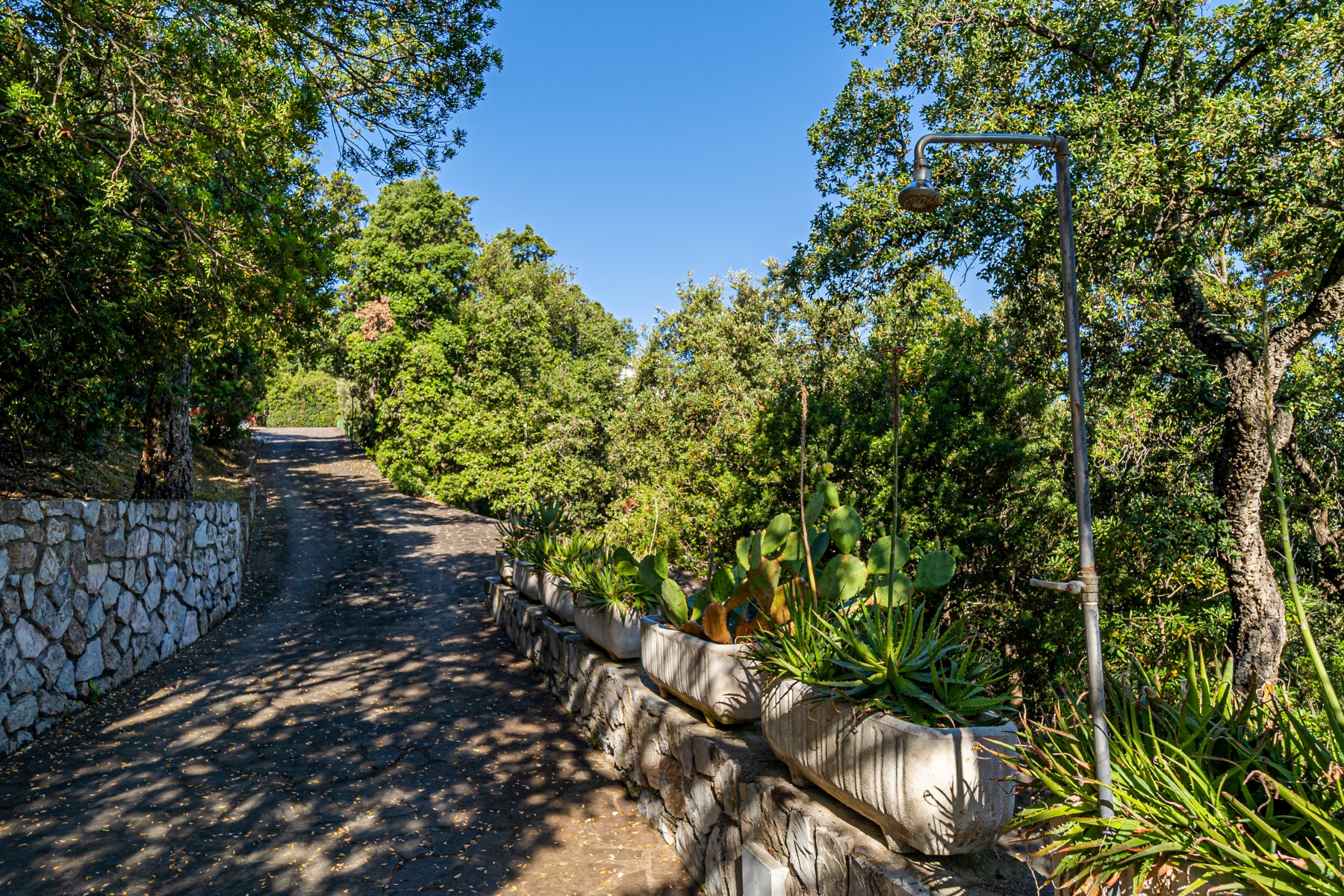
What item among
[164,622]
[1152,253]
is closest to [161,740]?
[164,622]

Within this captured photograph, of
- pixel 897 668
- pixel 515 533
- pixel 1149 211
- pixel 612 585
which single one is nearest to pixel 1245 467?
pixel 1149 211

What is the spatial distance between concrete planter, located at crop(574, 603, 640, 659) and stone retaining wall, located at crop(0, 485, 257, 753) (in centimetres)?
354

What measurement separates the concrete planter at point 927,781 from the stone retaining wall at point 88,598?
5.09m

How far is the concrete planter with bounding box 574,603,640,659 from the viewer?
15.2 ft

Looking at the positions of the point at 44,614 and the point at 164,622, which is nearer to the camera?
the point at 44,614

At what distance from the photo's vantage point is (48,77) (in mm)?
5121

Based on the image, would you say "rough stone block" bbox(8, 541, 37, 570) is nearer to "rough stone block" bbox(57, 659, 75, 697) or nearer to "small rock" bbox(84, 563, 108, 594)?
"small rock" bbox(84, 563, 108, 594)

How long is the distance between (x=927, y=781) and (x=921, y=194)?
1.69 m

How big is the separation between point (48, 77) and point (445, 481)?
1168cm

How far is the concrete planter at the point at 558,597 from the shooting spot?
19.0 feet

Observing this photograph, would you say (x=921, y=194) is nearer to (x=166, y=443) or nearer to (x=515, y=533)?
(x=515, y=533)

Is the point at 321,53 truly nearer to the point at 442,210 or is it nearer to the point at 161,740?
the point at 161,740

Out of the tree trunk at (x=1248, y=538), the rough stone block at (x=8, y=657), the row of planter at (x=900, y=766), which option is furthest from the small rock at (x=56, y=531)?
the tree trunk at (x=1248, y=538)

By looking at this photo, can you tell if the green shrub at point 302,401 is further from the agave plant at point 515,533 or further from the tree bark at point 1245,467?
the tree bark at point 1245,467
